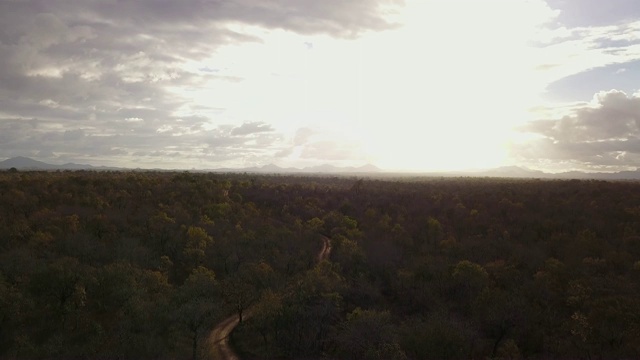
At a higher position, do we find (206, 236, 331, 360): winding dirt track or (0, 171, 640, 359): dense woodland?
(0, 171, 640, 359): dense woodland

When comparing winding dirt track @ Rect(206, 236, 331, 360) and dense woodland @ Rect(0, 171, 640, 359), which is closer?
dense woodland @ Rect(0, 171, 640, 359)

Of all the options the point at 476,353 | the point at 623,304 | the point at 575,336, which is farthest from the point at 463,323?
the point at 623,304

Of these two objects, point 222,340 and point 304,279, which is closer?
point 222,340

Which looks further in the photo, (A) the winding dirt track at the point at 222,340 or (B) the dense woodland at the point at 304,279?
(A) the winding dirt track at the point at 222,340

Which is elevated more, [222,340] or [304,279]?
[304,279]

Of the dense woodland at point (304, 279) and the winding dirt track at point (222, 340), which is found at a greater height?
the dense woodland at point (304, 279)

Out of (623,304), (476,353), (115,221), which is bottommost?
(476,353)

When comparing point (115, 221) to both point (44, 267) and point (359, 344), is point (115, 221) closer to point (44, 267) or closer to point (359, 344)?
point (44, 267)

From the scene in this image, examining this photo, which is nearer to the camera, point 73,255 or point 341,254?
point 73,255
